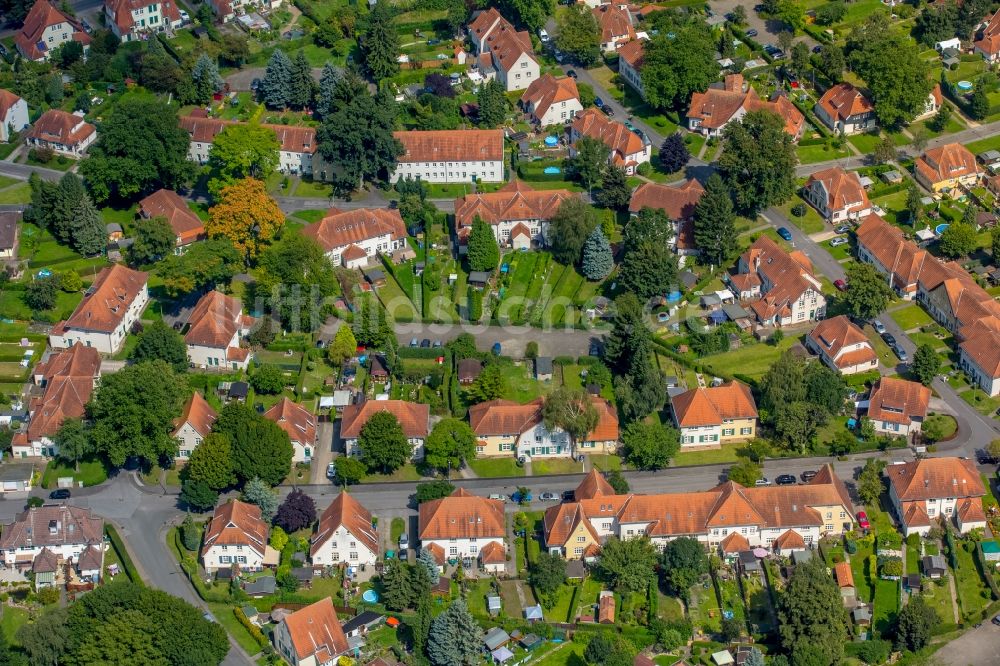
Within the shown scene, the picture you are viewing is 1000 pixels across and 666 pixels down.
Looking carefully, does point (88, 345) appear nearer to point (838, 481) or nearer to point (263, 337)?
point (263, 337)

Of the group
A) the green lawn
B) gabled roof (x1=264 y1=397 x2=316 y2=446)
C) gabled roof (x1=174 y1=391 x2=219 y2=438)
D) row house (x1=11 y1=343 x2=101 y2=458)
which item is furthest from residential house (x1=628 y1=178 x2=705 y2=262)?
row house (x1=11 y1=343 x2=101 y2=458)

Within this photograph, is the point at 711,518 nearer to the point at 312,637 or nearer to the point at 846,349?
the point at 846,349

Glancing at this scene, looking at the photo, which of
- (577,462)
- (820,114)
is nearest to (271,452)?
(577,462)

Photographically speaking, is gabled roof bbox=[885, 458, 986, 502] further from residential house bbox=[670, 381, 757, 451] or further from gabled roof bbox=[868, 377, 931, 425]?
residential house bbox=[670, 381, 757, 451]

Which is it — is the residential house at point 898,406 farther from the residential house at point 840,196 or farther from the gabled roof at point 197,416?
the gabled roof at point 197,416

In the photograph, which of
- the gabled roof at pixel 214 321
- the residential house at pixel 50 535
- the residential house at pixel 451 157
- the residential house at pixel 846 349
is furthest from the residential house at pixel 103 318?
the residential house at pixel 846 349
